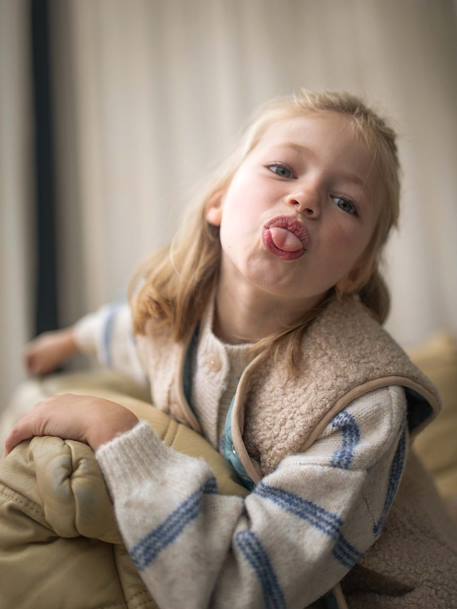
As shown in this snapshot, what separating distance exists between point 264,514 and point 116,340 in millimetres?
595

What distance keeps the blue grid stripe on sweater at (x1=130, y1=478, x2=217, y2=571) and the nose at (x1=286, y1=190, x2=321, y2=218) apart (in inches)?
15.9

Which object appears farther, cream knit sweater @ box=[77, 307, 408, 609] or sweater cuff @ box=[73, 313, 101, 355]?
sweater cuff @ box=[73, 313, 101, 355]

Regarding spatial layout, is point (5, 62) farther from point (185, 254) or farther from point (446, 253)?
point (446, 253)

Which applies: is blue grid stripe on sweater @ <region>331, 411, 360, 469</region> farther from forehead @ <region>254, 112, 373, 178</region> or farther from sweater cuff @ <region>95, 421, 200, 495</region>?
forehead @ <region>254, 112, 373, 178</region>

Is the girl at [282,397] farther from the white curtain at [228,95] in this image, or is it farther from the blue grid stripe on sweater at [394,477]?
the white curtain at [228,95]

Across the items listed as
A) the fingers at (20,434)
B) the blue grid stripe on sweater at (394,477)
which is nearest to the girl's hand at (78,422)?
the fingers at (20,434)

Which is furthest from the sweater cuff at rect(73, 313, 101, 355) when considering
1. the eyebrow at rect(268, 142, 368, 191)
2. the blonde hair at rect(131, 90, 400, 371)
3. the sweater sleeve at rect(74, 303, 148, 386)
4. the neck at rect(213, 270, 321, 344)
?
the eyebrow at rect(268, 142, 368, 191)

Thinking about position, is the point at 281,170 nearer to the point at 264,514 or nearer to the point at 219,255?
the point at 219,255

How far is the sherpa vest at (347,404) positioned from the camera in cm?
70

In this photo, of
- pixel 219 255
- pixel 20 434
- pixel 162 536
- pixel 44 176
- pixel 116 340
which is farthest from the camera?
pixel 44 176

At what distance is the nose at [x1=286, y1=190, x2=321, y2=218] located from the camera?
0.72m

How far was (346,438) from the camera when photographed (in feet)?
2.18

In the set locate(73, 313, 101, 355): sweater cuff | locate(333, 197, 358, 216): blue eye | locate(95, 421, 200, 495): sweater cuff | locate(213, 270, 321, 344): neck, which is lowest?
locate(73, 313, 101, 355): sweater cuff

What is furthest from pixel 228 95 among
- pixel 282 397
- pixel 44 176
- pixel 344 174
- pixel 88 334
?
pixel 282 397
